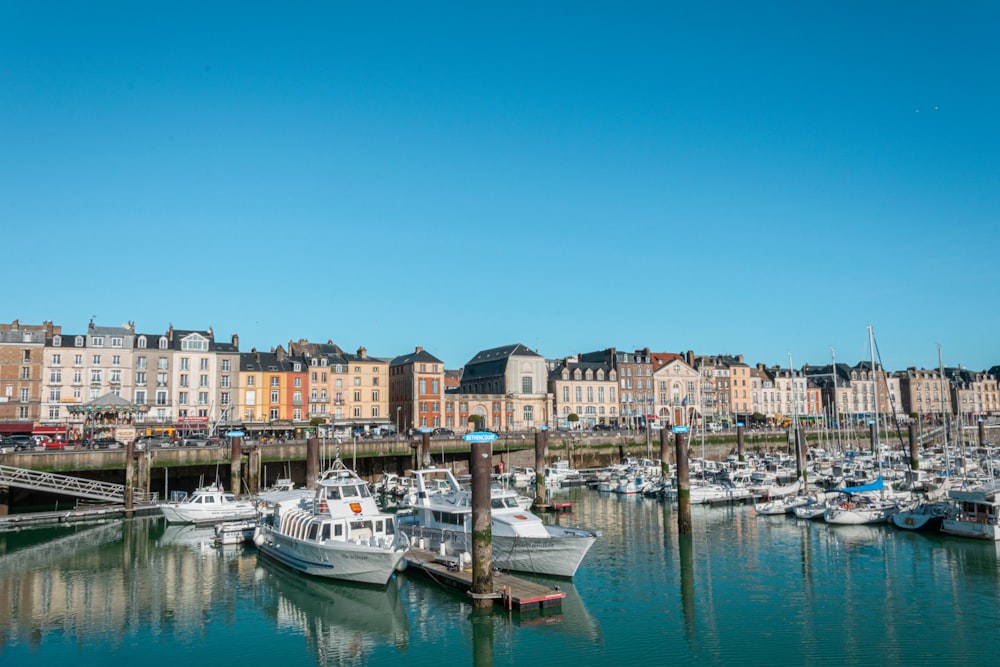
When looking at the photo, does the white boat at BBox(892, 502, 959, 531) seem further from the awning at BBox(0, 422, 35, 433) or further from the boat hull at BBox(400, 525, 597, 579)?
the awning at BBox(0, 422, 35, 433)

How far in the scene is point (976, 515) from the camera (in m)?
40.6

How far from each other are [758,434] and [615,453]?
74.9 ft

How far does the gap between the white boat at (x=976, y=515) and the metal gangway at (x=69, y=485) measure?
165 ft

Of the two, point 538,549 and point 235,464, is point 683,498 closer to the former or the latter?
point 538,549

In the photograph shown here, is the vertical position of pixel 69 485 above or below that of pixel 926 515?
above

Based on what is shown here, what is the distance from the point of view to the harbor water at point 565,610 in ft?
78.6

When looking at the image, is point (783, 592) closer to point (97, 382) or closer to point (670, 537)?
point (670, 537)

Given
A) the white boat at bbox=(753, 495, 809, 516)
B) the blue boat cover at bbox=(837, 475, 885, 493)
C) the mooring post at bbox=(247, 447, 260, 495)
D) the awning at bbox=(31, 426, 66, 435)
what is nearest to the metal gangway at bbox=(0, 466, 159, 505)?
the mooring post at bbox=(247, 447, 260, 495)

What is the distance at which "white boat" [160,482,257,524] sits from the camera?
48812 millimetres

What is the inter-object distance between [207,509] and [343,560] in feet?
72.1

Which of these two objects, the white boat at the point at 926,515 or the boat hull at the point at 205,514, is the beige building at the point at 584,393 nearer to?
the boat hull at the point at 205,514

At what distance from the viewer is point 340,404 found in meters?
94.5

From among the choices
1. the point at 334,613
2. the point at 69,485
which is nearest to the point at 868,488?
the point at 334,613

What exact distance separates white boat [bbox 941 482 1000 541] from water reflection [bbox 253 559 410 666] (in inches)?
1143
